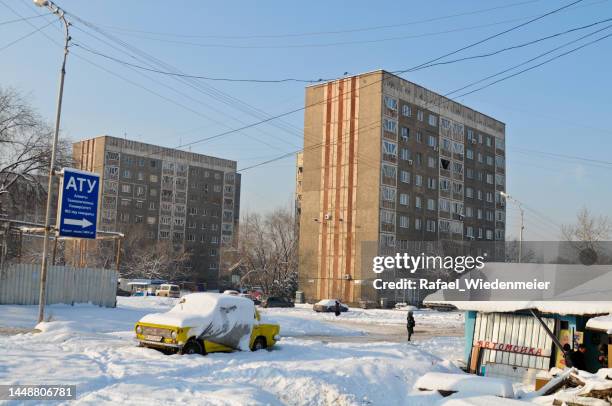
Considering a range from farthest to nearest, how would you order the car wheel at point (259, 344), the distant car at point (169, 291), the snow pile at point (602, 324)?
1. the distant car at point (169, 291)
2. the car wheel at point (259, 344)
3. the snow pile at point (602, 324)

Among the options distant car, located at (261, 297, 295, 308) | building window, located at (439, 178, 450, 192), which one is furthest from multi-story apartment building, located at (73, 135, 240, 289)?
distant car, located at (261, 297, 295, 308)

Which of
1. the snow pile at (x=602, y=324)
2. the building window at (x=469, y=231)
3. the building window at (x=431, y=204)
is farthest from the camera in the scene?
the building window at (x=469, y=231)

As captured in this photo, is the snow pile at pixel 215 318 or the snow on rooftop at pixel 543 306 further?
the snow pile at pixel 215 318

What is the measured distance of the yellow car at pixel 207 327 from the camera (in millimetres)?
16469

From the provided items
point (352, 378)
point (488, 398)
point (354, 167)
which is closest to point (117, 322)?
point (352, 378)

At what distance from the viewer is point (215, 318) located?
57.3 feet

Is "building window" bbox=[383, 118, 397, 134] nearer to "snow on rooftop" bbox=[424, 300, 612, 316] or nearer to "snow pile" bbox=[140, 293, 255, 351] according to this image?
"snow on rooftop" bbox=[424, 300, 612, 316]

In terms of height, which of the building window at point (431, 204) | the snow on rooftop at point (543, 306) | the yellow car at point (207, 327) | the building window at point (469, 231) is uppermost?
the building window at point (431, 204)

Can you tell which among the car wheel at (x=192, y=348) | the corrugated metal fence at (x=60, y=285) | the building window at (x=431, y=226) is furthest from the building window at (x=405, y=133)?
the car wheel at (x=192, y=348)

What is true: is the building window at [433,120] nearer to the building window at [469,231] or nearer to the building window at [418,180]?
the building window at [418,180]

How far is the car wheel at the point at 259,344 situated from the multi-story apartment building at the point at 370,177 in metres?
52.2

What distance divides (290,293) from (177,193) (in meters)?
45.7

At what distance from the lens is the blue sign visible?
2261cm

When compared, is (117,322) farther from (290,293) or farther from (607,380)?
(290,293)
